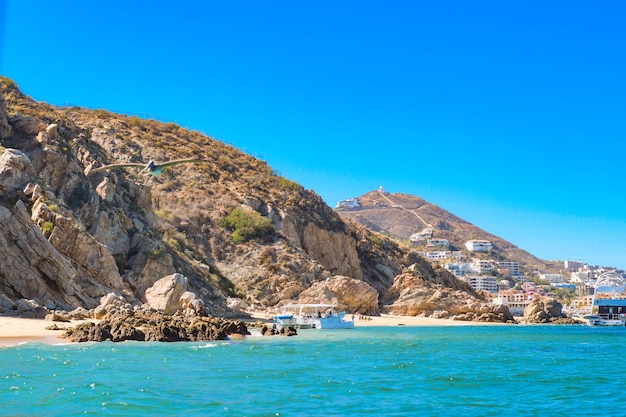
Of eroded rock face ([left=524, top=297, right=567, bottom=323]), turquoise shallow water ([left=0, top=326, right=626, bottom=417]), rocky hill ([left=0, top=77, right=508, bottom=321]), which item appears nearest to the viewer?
turquoise shallow water ([left=0, top=326, right=626, bottom=417])

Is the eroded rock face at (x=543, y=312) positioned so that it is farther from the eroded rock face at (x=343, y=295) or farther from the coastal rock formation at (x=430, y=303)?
the eroded rock face at (x=343, y=295)

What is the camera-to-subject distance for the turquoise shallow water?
55.0 feet

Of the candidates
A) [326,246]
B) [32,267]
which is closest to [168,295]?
[32,267]

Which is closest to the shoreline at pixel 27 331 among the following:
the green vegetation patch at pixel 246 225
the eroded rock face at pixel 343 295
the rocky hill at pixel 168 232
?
the rocky hill at pixel 168 232

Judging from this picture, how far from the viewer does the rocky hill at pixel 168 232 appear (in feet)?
137

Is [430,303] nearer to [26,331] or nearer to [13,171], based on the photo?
[13,171]

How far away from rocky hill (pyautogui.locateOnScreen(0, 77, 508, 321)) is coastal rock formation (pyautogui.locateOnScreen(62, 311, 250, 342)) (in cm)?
470

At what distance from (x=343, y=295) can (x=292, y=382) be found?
153ft

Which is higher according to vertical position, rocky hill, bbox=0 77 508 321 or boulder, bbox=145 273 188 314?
rocky hill, bbox=0 77 508 321

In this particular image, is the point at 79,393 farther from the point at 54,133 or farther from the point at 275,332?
the point at 54,133

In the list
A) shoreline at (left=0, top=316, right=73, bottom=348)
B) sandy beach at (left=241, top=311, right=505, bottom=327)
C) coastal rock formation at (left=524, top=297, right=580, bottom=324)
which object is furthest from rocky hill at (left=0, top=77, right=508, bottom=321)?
coastal rock formation at (left=524, top=297, right=580, bottom=324)

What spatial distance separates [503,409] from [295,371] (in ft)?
28.4

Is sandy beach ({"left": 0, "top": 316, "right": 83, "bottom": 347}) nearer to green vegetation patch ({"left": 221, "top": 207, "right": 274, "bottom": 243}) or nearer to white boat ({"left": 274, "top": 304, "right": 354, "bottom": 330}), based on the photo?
white boat ({"left": 274, "top": 304, "right": 354, "bottom": 330})

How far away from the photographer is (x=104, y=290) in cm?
4384
